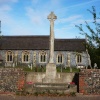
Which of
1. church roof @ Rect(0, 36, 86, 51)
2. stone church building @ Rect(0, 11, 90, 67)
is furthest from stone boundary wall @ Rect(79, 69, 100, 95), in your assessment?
church roof @ Rect(0, 36, 86, 51)

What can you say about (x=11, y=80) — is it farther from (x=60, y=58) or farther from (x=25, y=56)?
(x=25, y=56)

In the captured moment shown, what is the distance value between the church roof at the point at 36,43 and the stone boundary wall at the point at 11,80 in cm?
3735

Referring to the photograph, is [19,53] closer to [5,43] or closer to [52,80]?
[5,43]

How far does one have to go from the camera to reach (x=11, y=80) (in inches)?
505

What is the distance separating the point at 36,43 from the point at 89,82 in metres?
39.9

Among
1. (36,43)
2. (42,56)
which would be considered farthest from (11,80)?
(36,43)

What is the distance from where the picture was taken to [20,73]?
42.4 ft

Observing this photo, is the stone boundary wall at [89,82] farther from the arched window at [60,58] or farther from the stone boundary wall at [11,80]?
the arched window at [60,58]

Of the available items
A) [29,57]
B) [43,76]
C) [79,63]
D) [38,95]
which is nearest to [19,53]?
[29,57]

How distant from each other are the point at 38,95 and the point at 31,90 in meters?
0.96

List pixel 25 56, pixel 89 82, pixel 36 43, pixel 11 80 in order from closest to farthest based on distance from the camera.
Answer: pixel 89 82, pixel 11 80, pixel 25 56, pixel 36 43

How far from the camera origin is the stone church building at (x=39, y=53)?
49.8 metres

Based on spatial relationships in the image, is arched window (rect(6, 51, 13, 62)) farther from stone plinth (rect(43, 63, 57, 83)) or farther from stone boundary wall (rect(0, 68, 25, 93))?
stone boundary wall (rect(0, 68, 25, 93))

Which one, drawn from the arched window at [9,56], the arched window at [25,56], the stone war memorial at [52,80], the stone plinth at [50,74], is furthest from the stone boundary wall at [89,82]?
the arched window at [9,56]
